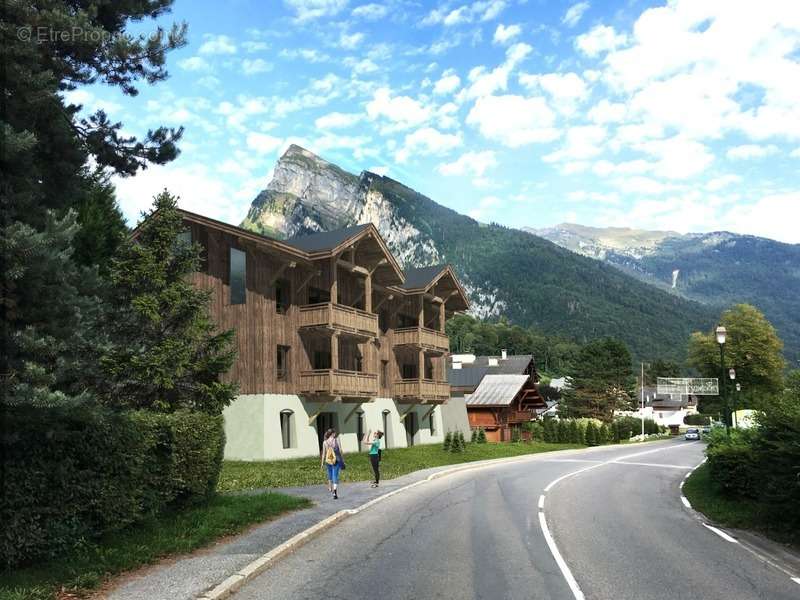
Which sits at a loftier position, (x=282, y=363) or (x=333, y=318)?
(x=333, y=318)

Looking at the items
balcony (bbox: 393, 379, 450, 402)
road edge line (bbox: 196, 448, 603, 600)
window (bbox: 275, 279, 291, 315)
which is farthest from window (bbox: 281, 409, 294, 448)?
road edge line (bbox: 196, 448, 603, 600)

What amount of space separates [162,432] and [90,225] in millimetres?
14765

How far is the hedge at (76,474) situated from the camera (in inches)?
341

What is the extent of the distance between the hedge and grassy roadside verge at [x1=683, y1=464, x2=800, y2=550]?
1153 cm

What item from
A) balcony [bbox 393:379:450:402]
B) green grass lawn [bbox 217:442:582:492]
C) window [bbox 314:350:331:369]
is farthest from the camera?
balcony [bbox 393:379:450:402]

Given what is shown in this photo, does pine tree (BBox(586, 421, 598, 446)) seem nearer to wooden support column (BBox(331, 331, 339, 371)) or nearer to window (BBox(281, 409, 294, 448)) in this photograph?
wooden support column (BBox(331, 331, 339, 371))

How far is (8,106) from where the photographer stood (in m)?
9.34

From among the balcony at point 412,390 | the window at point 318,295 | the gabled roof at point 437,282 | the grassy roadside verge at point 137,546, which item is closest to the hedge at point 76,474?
the grassy roadside verge at point 137,546

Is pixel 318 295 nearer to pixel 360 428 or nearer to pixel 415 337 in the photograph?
pixel 360 428

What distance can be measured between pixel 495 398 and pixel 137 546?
5300 centimetres

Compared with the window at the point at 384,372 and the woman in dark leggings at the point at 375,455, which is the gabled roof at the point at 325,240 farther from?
the woman in dark leggings at the point at 375,455

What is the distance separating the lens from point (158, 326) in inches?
848

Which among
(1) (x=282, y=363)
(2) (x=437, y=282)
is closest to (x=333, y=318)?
(1) (x=282, y=363)

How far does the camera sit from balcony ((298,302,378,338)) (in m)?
34.4
